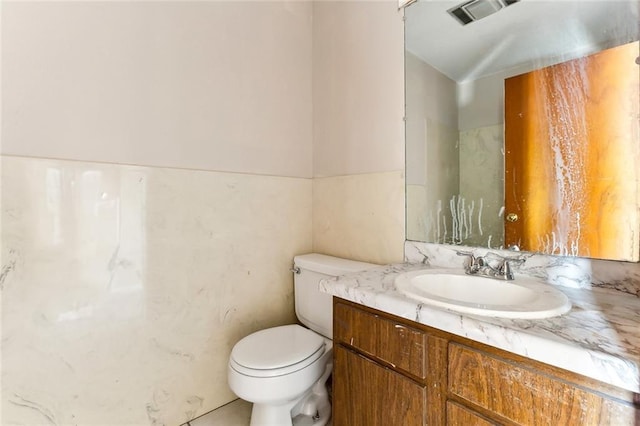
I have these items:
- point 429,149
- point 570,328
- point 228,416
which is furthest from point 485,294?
point 228,416

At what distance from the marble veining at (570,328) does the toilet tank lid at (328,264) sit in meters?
0.42

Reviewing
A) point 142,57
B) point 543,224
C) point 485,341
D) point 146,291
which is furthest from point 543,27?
point 146,291

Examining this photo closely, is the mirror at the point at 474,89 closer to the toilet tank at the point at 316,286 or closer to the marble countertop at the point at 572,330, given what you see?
the marble countertop at the point at 572,330

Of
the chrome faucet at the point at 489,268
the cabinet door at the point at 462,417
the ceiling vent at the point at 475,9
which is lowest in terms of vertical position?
the cabinet door at the point at 462,417

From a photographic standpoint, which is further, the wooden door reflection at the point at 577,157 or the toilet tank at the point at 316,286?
the toilet tank at the point at 316,286

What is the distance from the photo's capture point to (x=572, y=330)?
60 cm

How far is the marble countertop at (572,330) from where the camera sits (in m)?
0.50

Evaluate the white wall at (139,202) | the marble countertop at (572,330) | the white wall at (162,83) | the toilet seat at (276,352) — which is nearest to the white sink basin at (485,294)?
the marble countertop at (572,330)

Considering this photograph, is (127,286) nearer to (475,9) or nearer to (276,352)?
(276,352)

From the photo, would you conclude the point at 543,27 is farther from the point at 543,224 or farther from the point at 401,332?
the point at 401,332

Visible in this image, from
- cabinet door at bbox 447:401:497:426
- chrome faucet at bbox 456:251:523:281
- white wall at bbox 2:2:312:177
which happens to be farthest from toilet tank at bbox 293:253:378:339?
cabinet door at bbox 447:401:497:426

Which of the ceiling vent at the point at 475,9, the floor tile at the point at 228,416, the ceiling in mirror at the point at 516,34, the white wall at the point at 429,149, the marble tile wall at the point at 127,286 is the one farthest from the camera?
the floor tile at the point at 228,416

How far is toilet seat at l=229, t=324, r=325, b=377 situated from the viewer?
110 centimetres

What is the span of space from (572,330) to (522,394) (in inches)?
6.7
